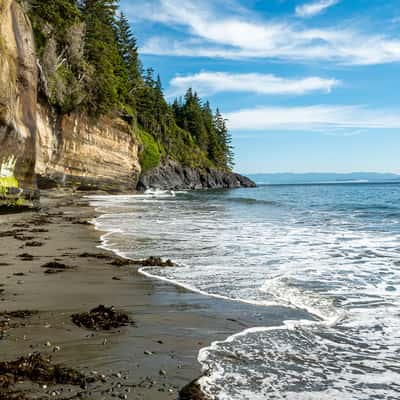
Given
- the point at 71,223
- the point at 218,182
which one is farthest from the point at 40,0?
the point at 218,182

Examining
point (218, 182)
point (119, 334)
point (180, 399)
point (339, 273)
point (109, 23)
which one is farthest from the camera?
point (218, 182)

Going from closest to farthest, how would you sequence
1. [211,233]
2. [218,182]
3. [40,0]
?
[211,233], [40,0], [218,182]

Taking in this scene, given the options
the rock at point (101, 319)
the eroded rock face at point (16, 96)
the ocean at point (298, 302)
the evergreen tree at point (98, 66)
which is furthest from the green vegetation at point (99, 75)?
the rock at point (101, 319)

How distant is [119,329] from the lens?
14.7 feet

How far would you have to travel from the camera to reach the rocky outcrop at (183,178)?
66.2m

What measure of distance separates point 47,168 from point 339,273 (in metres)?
28.3

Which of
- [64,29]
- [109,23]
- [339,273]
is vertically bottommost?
[339,273]

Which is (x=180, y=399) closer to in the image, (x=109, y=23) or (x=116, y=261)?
(x=116, y=261)

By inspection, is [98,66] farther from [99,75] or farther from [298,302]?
[298,302]

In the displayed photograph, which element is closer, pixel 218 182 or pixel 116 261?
pixel 116 261

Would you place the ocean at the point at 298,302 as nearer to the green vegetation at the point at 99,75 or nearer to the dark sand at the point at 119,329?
the dark sand at the point at 119,329

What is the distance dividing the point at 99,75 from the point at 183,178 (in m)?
39.4

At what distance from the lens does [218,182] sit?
91438 mm

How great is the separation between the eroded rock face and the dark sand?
894 centimetres
